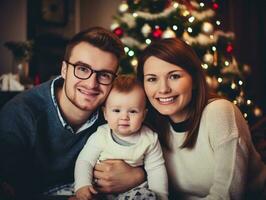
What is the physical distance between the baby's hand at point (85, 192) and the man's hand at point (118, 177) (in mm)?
87

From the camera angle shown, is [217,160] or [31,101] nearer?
[217,160]

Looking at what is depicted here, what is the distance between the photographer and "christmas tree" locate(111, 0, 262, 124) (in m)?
3.33

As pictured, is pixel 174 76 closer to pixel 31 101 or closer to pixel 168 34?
pixel 31 101

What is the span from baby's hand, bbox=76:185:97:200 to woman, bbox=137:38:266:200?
385mm

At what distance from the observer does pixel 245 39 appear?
16.7 ft

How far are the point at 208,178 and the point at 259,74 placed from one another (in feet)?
12.7

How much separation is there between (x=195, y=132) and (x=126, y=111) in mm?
326

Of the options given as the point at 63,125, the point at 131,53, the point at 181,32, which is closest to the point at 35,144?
the point at 63,125

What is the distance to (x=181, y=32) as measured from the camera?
11.0 feet

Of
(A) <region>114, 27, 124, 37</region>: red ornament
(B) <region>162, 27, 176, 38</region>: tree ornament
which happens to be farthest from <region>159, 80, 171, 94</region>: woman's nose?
(A) <region>114, 27, 124, 37</region>: red ornament

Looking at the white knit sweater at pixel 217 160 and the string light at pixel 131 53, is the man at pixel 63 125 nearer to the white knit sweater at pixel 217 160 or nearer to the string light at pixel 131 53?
the white knit sweater at pixel 217 160

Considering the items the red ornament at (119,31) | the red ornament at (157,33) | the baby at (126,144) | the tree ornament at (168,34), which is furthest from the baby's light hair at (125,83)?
the red ornament at (119,31)

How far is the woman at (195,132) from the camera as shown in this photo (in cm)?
144

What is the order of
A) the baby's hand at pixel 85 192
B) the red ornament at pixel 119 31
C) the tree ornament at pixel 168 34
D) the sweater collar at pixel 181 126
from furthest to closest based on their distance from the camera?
the red ornament at pixel 119 31 → the tree ornament at pixel 168 34 → the sweater collar at pixel 181 126 → the baby's hand at pixel 85 192
